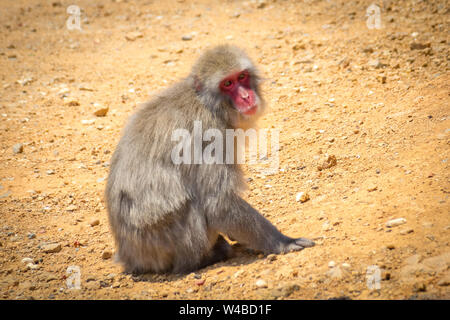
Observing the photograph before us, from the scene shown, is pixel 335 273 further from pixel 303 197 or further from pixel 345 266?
pixel 303 197

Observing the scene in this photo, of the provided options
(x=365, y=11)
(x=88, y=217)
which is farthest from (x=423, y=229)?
(x=365, y=11)

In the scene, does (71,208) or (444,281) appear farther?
(71,208)

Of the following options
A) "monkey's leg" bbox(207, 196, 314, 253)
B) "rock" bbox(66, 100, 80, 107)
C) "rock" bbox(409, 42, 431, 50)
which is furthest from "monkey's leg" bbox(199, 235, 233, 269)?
"rock" bbox(409, 42, 431, 50)

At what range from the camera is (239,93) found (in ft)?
14.8

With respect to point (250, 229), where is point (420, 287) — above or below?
below

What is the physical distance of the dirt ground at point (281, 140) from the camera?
13.2 feet

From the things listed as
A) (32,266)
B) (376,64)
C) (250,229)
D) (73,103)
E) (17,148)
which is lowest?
(32,266)

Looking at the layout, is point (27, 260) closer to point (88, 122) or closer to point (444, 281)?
point (88, 122)

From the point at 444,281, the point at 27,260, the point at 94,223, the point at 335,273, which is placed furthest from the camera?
the point at 94,223

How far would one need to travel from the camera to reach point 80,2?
525 inches

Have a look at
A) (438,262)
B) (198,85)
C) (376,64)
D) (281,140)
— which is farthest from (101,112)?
(438,262)

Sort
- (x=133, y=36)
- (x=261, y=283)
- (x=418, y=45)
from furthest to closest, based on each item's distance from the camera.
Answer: (x=133, y=36), (x=418, y=45), (x=261, y=283)

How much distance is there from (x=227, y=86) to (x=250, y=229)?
142cm

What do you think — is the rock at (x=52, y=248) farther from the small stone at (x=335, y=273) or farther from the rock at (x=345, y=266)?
the rock at (x=345, y=266)
